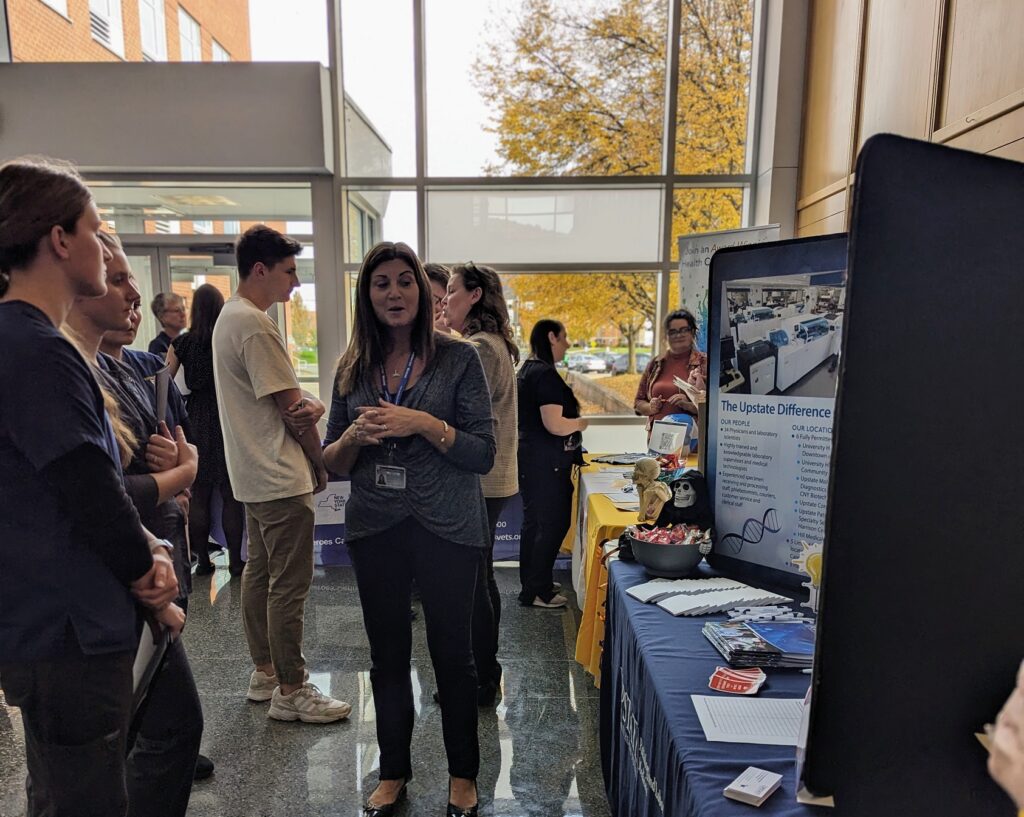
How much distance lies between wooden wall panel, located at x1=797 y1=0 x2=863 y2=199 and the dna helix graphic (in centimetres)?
368

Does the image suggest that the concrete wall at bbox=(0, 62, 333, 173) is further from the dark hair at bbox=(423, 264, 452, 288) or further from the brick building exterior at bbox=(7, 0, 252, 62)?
the dark hair at bbox=(423, 264, 452, 288)

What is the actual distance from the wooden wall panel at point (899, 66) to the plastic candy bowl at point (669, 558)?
3.05 m

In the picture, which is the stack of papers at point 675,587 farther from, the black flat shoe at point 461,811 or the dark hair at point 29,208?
the dark hair at point 29,208

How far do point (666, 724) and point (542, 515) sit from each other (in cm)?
213

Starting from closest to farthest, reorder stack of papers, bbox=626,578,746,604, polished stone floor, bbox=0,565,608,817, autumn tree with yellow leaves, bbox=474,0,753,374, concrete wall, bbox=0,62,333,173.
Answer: stack of papers, bbox=626,578,746,604, polished stone floor, bbox=0,565,608,817, concrete wall, bbox=0,62,333,173, autumn tree with yellow leaves, bbox=474,0,753,374

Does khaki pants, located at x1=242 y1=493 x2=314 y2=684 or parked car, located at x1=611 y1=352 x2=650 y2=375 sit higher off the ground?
parked car, located at x1=611 y1=352 x2=650 y2=375

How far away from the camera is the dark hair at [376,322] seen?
1.62 metres

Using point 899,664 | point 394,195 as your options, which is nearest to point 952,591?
point 899,664

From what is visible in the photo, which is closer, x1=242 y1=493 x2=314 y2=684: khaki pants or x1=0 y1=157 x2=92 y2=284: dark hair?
x1=0 y1=157 x2=92 y2=284: dark hair

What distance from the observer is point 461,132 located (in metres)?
5.34

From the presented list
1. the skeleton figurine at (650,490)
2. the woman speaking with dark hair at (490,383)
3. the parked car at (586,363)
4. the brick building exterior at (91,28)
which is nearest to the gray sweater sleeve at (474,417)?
the skeleton figurine at (650,490)

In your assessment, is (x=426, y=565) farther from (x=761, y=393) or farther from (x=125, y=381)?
(x=761, y=393)

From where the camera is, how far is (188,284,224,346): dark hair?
10.8 feet

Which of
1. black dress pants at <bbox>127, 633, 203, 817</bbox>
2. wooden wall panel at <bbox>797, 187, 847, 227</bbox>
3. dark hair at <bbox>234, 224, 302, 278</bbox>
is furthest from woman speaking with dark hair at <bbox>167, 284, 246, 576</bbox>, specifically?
wooden wall panel at <bbox>797, 187, 847, 227</bbox>
